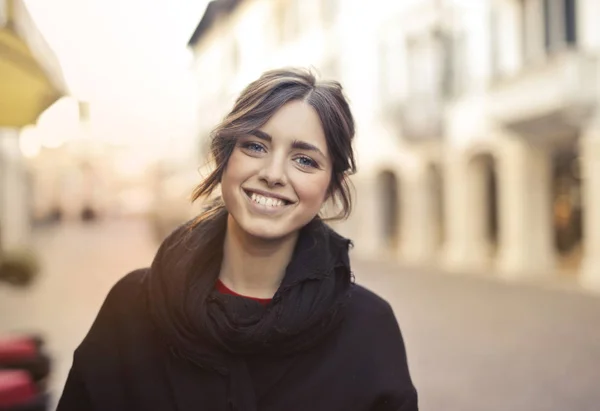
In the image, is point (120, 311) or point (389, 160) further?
point (389, 160)

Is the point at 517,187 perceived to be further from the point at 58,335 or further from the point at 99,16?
the point at 99,16

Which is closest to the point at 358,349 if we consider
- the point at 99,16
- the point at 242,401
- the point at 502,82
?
the point at 242,401

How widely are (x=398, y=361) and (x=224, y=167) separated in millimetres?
382

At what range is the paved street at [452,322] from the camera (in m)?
3.01

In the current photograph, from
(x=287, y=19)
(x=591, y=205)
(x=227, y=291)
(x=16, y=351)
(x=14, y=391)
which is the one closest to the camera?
(x=227, y=291)

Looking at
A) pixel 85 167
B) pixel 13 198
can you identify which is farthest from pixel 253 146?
pixel 13 198

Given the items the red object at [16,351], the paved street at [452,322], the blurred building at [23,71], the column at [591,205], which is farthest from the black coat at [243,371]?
the column at [591,205]

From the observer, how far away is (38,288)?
16.5ft

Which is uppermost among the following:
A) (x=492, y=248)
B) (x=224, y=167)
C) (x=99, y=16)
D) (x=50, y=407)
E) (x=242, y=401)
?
(x=99, y=16)

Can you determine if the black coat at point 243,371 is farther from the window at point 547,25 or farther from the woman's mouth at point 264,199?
the window at point 547,25

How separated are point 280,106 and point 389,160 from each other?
820cm

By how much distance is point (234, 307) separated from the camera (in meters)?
0.89

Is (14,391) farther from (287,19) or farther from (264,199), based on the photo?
(287,19)

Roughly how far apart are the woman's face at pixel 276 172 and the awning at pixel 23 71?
2.88 ft
